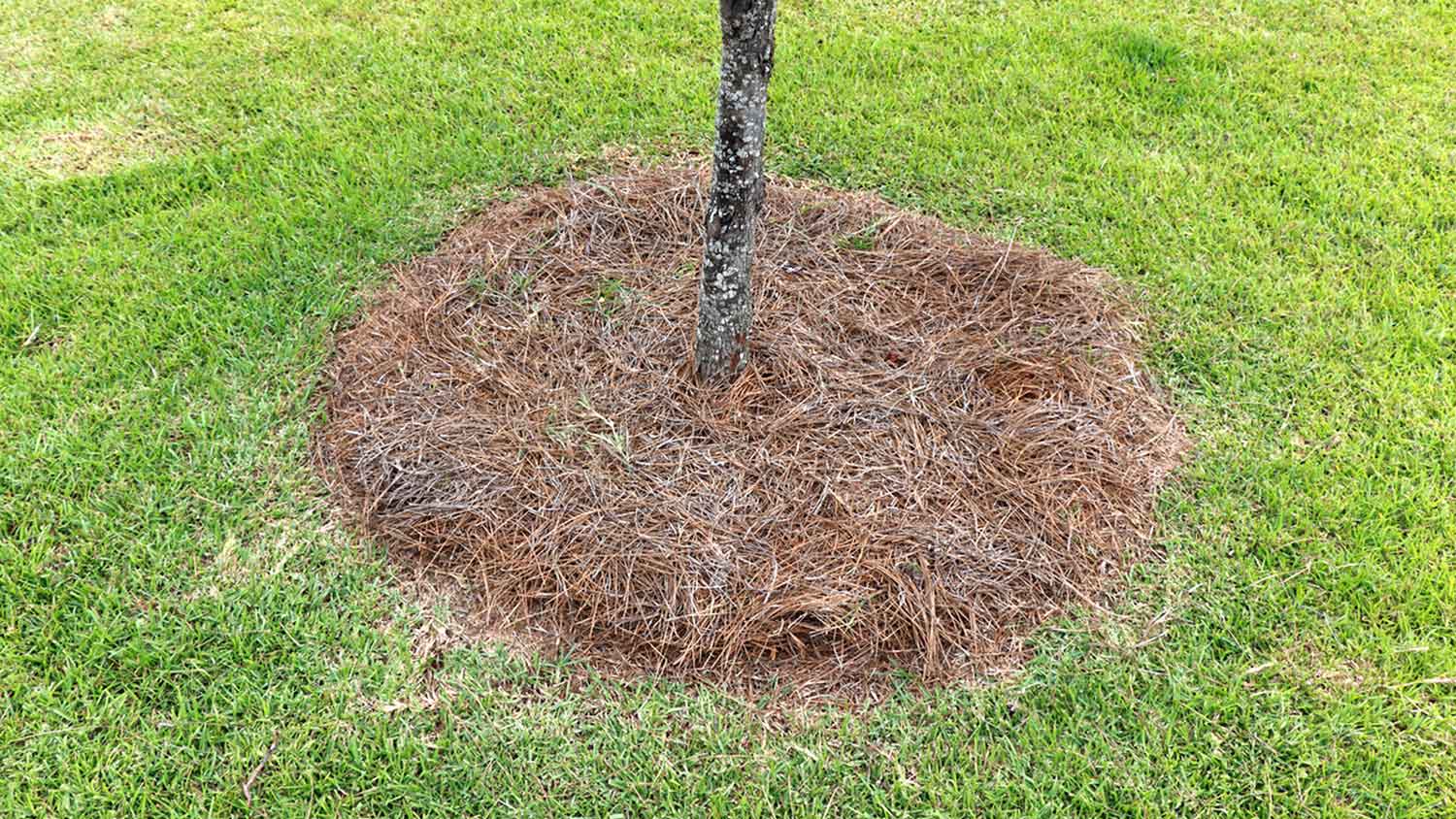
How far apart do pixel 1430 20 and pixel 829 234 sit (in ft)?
11.8

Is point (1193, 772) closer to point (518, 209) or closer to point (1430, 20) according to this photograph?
point (518, 209)

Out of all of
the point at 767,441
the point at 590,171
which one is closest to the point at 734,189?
the point at 767,441

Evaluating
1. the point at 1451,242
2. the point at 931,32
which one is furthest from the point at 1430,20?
the point at 931,32

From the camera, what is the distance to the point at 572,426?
2.81m

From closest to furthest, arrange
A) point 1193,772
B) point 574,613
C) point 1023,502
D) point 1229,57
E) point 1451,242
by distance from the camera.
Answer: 1. point 1193,772
2. point 574,613
3. point 1023,502
4. point 1451,242
5. point 1229,57

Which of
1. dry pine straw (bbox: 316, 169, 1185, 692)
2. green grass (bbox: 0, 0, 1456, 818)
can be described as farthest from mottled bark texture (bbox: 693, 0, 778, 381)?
green grass (bbox: 0, 0, 1456, 818)

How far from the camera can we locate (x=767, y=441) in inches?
110

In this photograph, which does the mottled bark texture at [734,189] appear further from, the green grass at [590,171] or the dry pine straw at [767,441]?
the green grass at [590,171]

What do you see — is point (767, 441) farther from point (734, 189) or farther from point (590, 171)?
point (590, 171)

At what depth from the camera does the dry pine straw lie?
2.43 m

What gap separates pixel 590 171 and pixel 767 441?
1.68 metres

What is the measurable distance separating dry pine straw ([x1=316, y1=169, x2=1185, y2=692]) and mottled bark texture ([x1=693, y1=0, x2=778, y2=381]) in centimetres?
13

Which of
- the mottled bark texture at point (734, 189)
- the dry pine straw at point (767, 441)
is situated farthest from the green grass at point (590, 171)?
the mottled bark texture at point (734, 189)

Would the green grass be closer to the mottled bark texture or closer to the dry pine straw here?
the dry pine straw
